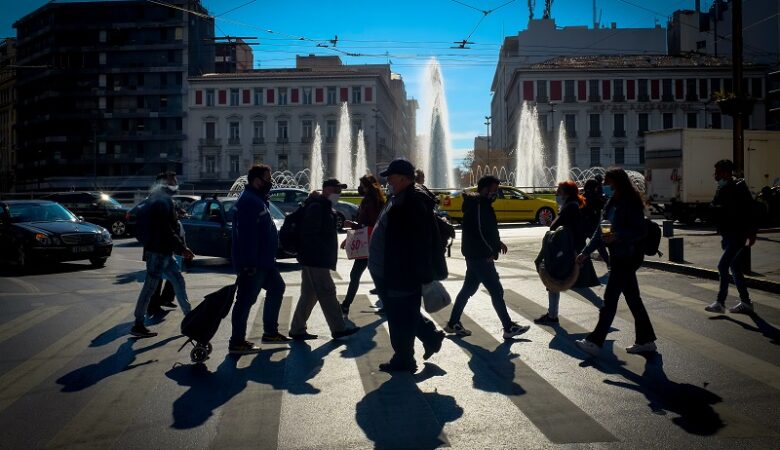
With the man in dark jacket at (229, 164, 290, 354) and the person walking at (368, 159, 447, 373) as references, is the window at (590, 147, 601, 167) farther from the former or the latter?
the person walking at (368, 159, 447, 373)

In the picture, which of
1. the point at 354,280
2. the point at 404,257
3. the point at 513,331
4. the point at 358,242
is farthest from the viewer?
the point at 354,280

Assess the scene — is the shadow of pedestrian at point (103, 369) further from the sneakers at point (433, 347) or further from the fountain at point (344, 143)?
the fountain at point (344, 143)

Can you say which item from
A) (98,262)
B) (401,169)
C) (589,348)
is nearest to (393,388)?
(401,169)

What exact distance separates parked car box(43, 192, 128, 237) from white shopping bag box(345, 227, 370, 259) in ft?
61.5

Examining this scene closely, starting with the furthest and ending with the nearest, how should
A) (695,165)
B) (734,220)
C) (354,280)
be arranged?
(695,165)
(354,280)
(734,220)

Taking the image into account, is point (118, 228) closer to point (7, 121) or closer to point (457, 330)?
point (457, 330)

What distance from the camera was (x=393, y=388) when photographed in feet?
Result: 18.5

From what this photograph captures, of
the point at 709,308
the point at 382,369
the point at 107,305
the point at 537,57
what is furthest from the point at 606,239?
the point at 537,57

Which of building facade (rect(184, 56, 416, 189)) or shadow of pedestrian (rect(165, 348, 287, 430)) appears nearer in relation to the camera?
shadow of pedestrian (rect(165, 348, 287, 430))

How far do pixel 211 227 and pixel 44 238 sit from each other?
3.26 metres

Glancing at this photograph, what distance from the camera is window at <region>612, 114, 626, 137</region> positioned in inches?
3051

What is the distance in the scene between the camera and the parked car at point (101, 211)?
26031 mm

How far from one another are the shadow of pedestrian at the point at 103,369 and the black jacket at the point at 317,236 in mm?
1758

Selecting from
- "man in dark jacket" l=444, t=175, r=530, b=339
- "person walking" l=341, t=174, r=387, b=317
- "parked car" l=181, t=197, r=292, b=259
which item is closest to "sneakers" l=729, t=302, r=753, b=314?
"man in dark jacket" l=444, t=175, r=530, b=339
